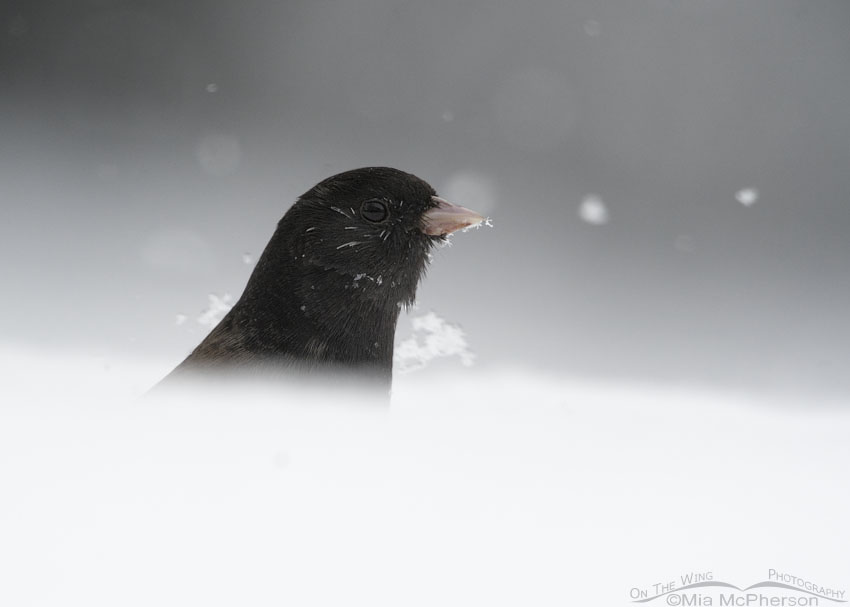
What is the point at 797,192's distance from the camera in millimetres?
1447

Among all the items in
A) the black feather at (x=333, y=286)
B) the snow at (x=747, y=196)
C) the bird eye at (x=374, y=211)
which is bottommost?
the black feather at (x=333, y=286)

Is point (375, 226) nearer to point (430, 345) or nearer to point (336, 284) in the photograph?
point (336, 284)

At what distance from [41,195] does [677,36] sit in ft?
4.56

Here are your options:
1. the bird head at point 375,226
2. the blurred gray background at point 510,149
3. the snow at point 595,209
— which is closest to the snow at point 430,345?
the blurred gray background at point 510,149

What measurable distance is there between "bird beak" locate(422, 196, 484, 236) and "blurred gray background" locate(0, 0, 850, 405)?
35cm

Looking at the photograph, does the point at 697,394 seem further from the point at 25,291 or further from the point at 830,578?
the point at 25,291

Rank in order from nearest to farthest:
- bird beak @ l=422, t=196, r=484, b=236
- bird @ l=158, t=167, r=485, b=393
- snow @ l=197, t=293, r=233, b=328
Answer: bird @ l=158, t=167, r=485, b=393 → bird beak @ l=422, t=196, r=484, b=236 → snow @ l=197, t=293, r=233, b=328

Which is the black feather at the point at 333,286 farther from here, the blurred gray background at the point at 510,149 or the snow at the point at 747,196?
the snow at the point at 747,196

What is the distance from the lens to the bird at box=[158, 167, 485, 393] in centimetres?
83

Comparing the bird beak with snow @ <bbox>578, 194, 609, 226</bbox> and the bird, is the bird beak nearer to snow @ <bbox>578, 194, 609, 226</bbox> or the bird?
the bird

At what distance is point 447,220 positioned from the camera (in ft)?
3.08

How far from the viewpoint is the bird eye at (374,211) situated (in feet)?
3.00

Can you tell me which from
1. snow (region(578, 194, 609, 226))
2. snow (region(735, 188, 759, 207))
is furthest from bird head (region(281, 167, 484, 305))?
snow (region(735, 188, 759, 207))

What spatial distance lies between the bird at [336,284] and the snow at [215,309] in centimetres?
27
